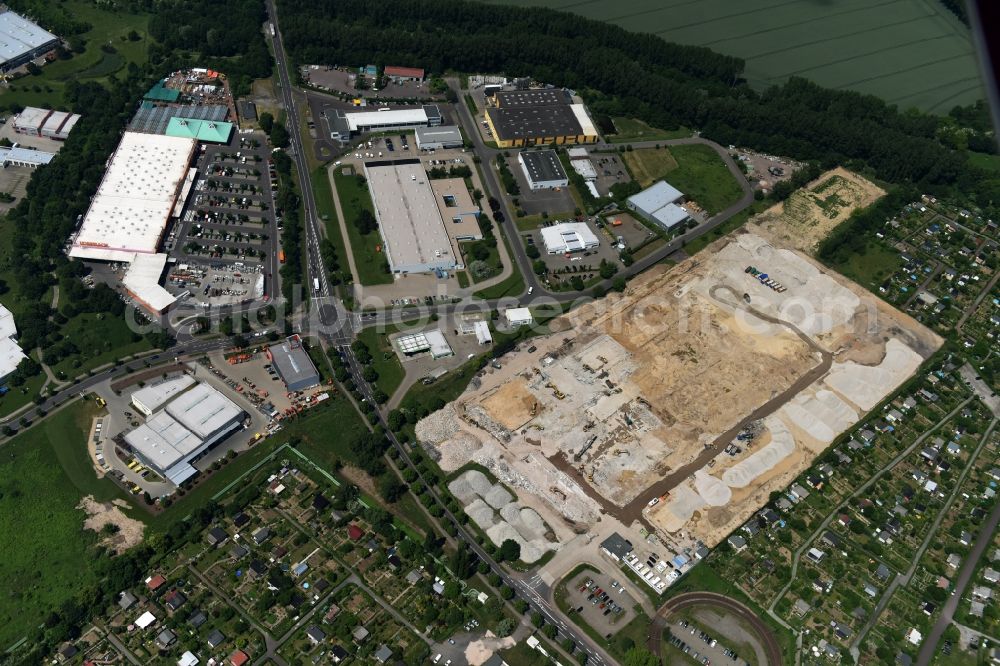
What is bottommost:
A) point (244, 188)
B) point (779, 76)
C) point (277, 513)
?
point (277, 513)

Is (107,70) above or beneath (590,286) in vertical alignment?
above

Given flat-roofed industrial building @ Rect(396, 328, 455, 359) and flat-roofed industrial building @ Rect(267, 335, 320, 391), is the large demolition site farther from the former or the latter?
flat-roofed industrial building @ Rect(267, 335, 320, 391)

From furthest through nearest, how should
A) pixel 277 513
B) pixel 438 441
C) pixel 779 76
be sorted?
pixel 779 76 < pixel 438 441 < pixel 277 513

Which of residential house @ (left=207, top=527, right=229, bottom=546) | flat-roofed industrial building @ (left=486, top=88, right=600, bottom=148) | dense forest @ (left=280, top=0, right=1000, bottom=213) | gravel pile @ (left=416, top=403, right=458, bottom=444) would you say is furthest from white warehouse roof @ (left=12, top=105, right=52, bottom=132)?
gravel pile @ (left=416, top=403, right=458, bottom=444)

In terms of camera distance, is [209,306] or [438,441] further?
[209,306]

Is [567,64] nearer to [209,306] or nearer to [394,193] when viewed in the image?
[394,193]

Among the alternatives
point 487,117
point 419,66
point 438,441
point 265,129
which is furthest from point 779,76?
point 438,441

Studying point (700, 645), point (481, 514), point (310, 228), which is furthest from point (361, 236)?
point (700, 645)
